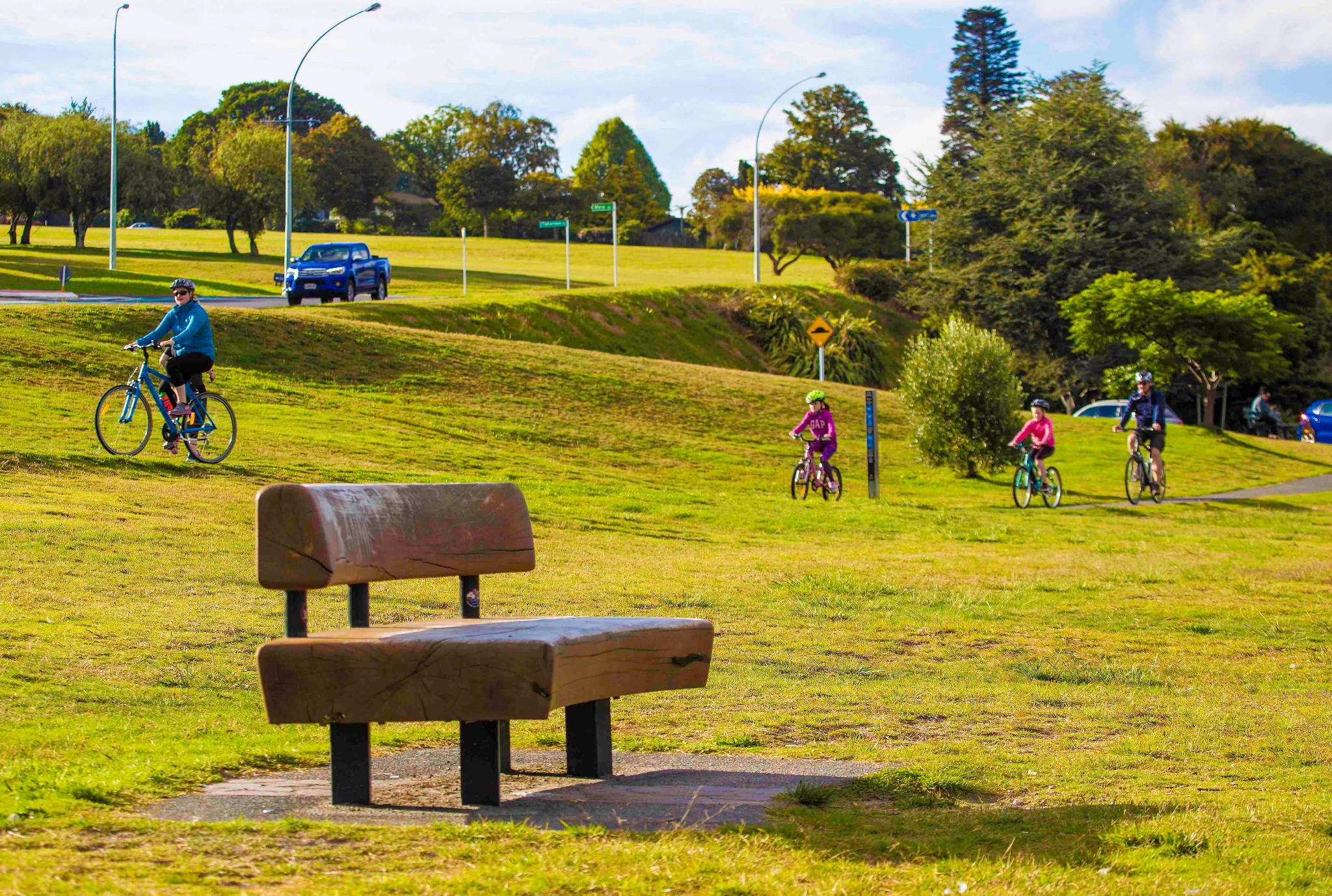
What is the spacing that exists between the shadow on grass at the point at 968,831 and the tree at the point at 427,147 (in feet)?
366

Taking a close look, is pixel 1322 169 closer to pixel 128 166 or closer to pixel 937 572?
pixel 128 166

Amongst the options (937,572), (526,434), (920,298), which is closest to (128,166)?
(920,298)

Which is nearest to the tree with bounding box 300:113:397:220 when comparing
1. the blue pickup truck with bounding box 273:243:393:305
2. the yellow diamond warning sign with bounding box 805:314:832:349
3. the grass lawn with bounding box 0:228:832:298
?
the grass lawn with bounding box 0:228:832:298

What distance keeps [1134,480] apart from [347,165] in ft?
266

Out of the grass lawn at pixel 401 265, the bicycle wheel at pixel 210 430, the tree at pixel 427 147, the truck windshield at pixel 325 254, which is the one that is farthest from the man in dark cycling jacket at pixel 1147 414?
the tree at pixel 427 147

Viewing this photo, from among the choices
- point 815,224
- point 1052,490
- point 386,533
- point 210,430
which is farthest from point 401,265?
point 386,533

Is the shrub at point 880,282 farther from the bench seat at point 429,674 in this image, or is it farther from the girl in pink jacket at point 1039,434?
the bench seat at point 429,674

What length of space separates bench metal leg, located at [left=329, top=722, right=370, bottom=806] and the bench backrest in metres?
0.50

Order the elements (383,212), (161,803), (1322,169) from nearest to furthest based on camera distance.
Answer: (161,803), (1322,169), (383,212)

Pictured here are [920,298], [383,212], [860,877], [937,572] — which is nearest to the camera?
[860,877]

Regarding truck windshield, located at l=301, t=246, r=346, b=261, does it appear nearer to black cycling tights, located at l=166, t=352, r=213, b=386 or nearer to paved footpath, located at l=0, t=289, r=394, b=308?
paved footpath, located at l=0, t=289, r=394, b=308

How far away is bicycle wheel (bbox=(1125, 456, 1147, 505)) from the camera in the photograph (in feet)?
74.5

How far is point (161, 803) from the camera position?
4.58 metres

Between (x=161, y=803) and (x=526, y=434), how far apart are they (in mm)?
20406
